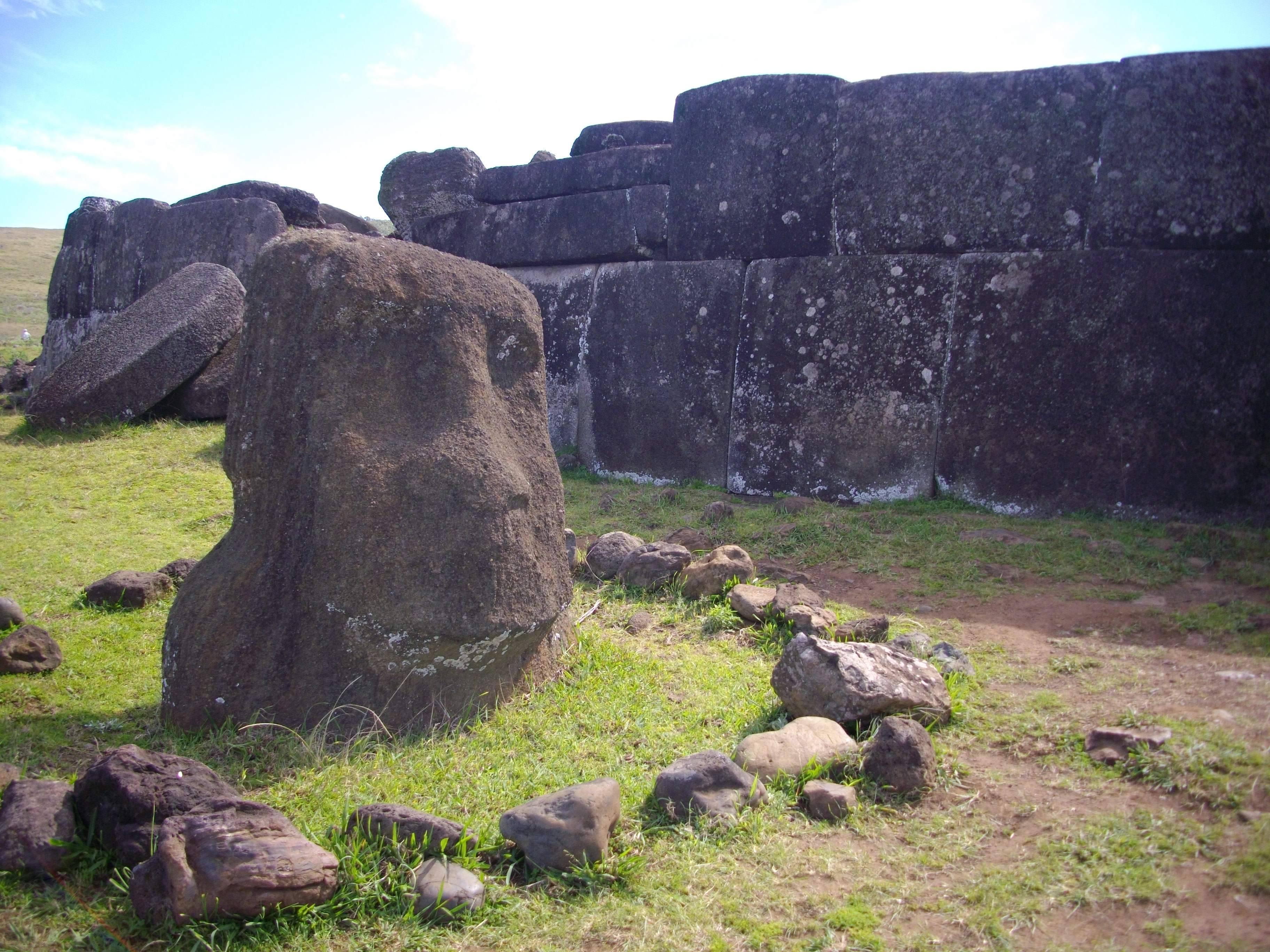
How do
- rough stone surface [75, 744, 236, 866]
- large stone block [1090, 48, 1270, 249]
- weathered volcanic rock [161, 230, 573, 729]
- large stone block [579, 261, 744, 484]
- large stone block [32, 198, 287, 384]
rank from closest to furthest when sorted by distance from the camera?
rough stone surface [75, 744, 236, 866] < weathered volcanic rock [161, 230, 573, 729] < large stone block [1090, 48, 1270, 249] < large stone block [579, 261, 744, 484] < large stone block [32, 198, 287, 384]

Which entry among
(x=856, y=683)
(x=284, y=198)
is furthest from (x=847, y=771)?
(x=284, y=198)

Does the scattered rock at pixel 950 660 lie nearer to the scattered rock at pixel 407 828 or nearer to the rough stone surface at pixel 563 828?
the rough stone surface at pixel 563 828

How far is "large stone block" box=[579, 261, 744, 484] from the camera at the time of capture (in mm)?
6805

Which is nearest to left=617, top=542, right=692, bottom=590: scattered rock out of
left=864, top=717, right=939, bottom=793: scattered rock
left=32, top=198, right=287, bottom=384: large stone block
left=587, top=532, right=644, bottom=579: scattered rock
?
left=587, top=532, right=644, bottom=579: scattered rock

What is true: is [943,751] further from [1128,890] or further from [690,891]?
[690,891]

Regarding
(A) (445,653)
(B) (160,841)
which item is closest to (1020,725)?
(A) (445,653)

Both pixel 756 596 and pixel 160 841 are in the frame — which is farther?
pixel 756 596

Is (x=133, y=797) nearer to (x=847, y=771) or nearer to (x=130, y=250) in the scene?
(x=847, y=771)

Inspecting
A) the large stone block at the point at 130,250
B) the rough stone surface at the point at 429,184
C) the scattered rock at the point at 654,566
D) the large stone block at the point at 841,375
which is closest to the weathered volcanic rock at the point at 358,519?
the scattered rock at the point at 654,566

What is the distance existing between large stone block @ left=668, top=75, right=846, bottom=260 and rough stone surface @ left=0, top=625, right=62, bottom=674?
4986mm

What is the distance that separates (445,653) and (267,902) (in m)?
1.06

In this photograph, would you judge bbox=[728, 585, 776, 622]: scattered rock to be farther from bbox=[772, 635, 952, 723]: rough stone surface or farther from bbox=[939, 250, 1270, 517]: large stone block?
bbox=[939, 250, 1270, 517]: large stone block

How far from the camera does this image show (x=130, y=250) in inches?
427

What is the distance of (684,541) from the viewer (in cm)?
520
